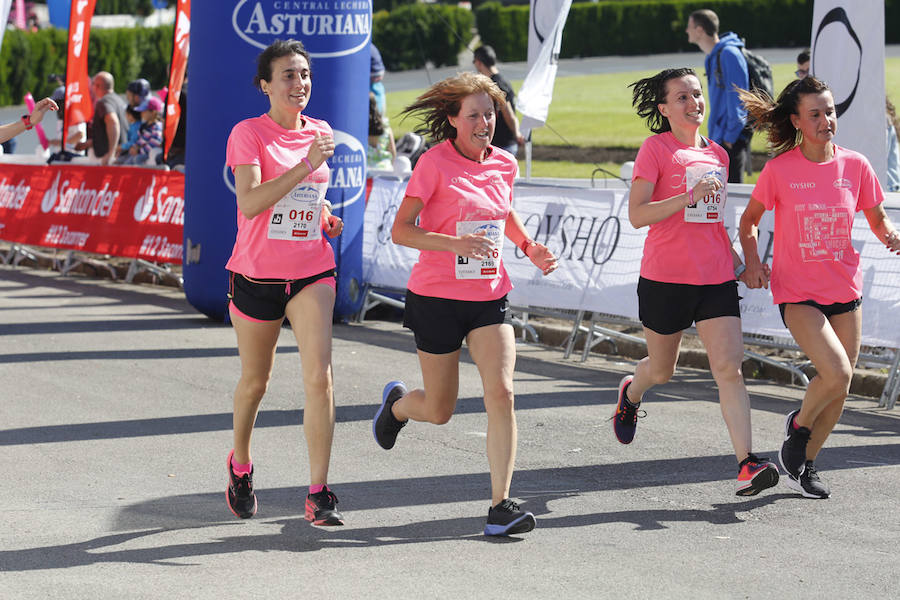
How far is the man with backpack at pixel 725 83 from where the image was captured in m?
11.9

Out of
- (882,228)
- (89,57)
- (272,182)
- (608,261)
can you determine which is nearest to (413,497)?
(272,182)

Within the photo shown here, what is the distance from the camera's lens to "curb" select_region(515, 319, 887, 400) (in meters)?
9.30

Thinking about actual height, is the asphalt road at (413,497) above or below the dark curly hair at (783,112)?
below

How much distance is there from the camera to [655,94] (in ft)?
21.8

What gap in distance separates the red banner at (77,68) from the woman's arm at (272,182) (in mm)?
11493

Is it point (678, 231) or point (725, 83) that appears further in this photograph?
point (725, 83)

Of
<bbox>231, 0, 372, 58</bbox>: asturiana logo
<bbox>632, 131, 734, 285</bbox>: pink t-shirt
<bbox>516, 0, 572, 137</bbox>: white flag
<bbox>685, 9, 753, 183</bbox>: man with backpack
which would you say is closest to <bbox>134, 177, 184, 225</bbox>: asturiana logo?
<bbox>231, 0, 372, 58</bbox>: asturiana logo

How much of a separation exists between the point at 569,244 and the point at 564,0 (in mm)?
2900

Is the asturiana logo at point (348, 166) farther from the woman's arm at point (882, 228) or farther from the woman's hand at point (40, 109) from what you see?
the woman's arm at point (882, 228)

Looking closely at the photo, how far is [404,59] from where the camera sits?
5553cm

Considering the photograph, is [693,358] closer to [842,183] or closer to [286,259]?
[842,183]

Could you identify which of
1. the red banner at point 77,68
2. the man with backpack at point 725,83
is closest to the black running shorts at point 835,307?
the man with backpack at point 725,83

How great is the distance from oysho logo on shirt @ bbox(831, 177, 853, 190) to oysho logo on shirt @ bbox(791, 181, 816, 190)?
0.10m

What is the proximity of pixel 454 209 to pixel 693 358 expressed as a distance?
4912 mm
